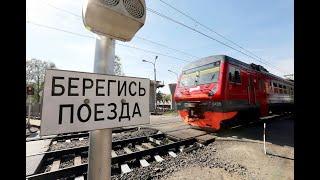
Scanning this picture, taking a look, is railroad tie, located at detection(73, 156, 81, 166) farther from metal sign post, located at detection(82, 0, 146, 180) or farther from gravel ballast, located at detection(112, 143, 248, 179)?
metal sign post, located at detection(82, 0, 146, 180)

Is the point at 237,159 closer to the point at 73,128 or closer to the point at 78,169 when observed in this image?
the point at 78,169

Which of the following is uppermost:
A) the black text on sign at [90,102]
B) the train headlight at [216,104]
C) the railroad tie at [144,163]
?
the black text on sign at [90,102]

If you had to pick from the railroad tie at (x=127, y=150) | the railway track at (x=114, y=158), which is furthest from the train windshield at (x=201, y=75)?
the railroad tie at (x=127, y=150)

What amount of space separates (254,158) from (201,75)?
15.0ft

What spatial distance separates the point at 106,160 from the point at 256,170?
4.73 metres

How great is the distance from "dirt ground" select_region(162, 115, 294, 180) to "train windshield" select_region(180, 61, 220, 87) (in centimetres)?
245

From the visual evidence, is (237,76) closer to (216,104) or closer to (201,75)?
(201,75)

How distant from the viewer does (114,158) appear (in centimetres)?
559

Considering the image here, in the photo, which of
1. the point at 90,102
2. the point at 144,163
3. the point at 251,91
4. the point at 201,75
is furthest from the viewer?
the point at 251,91

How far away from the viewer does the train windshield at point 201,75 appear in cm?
923

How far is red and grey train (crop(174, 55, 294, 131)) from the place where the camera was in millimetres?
8812

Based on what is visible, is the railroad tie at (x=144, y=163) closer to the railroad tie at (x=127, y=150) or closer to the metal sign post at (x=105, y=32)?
the railroad tie at (x=127, y=150)

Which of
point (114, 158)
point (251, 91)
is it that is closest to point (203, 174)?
point (114, 158)

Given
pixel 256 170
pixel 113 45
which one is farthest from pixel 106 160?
pixel 256 170
